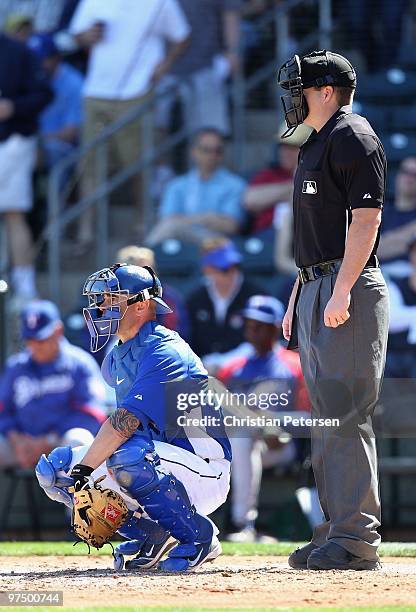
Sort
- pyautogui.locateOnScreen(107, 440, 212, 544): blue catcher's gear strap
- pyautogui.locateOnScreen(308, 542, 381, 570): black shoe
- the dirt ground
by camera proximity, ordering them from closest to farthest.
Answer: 1. the dirt ground
2. pyautogui.locateOnScreen(107, 440, 212, 544): blue catcher's gear strap
3. pyautogui.locateOnScreen(308, 542, 381, 570): black shoe

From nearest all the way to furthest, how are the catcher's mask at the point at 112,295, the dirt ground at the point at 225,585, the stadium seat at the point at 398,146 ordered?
1. the dirt ground at the point at 225,585
2. the catcher's mask at the point at 112,295
3. the stadium seat at the point at 398,146

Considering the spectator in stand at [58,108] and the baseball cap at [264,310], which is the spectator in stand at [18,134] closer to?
the spectator in stand at [58,108]

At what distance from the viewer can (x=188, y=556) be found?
17.5 feet

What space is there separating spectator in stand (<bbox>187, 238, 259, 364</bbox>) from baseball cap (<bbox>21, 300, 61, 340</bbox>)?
3.55 ft

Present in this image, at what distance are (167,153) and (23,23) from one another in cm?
223

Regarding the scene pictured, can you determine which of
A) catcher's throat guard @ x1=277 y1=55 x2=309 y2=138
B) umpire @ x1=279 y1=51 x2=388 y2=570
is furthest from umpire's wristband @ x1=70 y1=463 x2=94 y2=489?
catcher's throat guard @ x1=277 y1=55 x2=309 y2=138

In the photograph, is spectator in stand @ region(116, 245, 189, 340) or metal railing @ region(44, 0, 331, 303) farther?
metal railing @ region(44, 0, 331, 303)

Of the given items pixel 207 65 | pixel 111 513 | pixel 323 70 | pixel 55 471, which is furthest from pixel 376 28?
pixel 111 513

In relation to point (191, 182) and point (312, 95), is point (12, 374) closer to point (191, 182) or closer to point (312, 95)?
point (191, 182)

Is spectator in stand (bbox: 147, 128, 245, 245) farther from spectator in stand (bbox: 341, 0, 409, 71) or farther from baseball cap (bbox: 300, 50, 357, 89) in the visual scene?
baseball cap (bbox: 300, 50, 357, 89)

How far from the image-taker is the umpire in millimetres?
5133

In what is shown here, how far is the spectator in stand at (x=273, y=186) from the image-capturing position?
1076 centimetres

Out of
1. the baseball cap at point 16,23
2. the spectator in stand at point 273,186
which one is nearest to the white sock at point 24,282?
the spectator in stand at point 273,186

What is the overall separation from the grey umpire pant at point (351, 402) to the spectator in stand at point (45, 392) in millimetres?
4617
